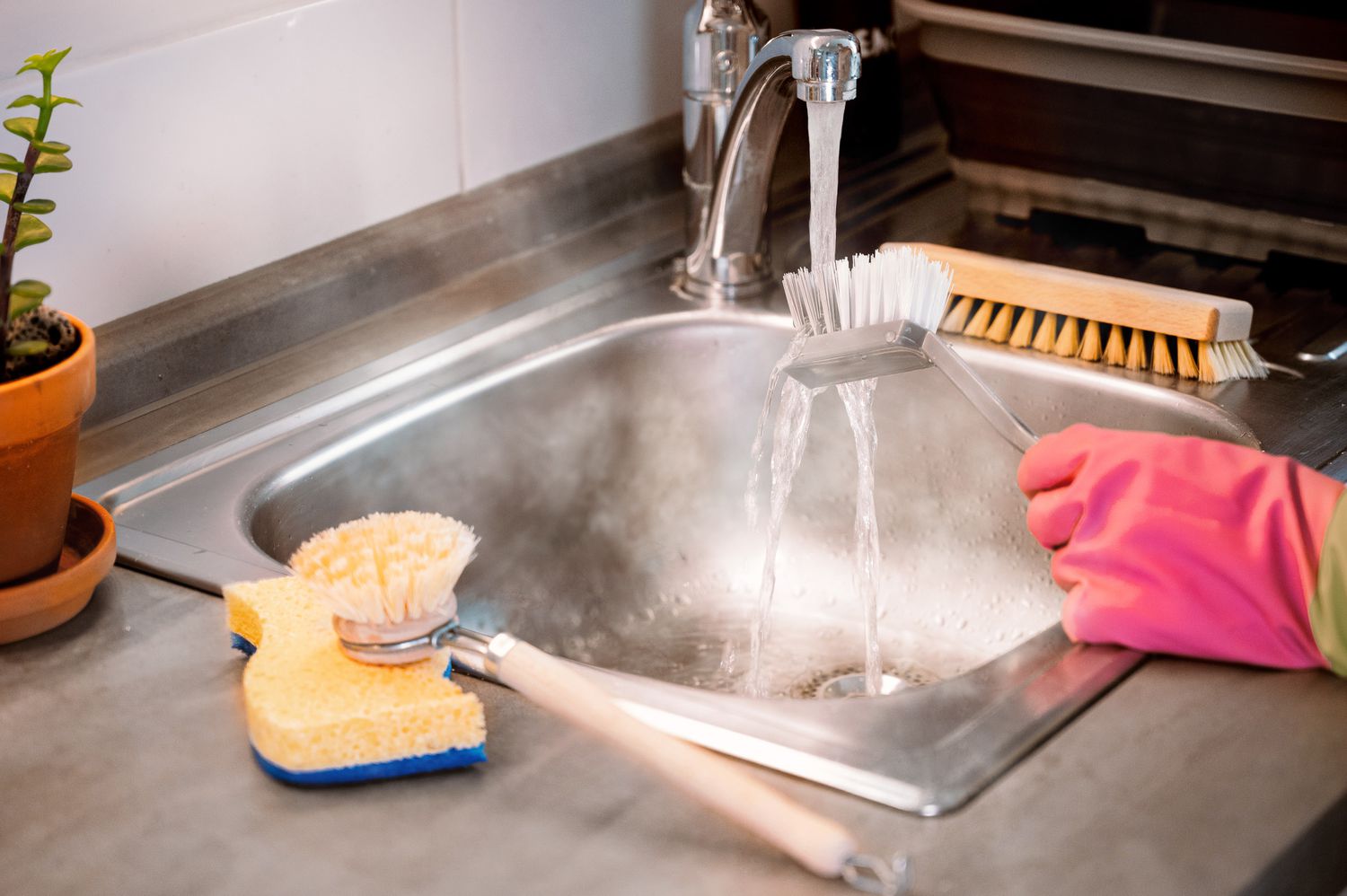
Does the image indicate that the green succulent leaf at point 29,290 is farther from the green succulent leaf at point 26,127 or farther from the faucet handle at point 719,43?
the faucet handle at point 719,43

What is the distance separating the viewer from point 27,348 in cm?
67

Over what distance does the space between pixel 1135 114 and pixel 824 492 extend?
375 mm

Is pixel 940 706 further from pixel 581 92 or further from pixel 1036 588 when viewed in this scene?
pixel 581 92

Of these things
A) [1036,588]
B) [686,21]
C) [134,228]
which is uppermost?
[686,21]

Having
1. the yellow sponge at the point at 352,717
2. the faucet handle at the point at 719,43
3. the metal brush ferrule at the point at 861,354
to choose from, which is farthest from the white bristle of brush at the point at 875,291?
the yellow sponge at the point at 352,717

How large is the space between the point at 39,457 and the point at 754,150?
0.58 m

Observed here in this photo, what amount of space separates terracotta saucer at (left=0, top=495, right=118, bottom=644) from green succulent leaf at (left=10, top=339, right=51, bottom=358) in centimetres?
10

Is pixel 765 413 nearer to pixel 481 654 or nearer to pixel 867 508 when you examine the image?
pixel 867 508

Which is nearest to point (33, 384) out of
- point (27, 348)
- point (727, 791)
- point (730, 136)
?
point (27, 348)

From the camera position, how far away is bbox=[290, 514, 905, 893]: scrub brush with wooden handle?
0.56m

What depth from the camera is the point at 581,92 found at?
50.0 inches

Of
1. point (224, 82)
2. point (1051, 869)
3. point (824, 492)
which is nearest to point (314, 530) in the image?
point (224, 82)

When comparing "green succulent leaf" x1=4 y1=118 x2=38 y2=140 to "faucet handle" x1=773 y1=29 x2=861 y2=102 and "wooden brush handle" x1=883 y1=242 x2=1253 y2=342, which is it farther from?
"wooden brush handle" x1=883 y1=242 x2=1253 y2=342

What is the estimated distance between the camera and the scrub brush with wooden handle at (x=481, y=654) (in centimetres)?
56
